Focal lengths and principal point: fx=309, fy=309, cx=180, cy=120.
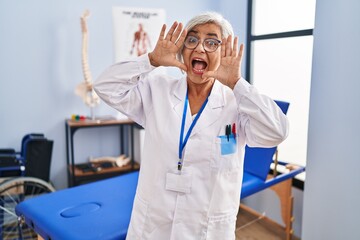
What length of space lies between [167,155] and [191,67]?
1.09 ft

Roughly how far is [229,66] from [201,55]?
0.13 metres

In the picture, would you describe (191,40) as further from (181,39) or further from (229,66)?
(229,66)

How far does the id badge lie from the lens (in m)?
1.05

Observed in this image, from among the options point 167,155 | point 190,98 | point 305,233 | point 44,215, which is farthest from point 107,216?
point 305,233

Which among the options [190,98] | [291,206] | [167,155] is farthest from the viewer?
[291,206]

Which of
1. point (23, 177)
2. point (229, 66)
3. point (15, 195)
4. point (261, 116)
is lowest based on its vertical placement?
point (15, 195)

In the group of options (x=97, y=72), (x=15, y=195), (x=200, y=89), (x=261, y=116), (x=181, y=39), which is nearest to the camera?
(x=261, y=116)

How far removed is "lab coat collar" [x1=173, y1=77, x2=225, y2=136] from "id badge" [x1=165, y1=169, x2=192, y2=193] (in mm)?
147

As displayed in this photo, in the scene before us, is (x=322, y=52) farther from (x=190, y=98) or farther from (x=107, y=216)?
(x=107, y=216)

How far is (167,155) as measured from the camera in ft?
3.50

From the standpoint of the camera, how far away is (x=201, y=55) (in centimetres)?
111

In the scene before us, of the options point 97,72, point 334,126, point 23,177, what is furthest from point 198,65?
point 97,72

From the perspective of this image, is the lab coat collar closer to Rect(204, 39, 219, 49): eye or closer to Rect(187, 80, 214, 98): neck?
Rect(187, 80, 214, 98): neck

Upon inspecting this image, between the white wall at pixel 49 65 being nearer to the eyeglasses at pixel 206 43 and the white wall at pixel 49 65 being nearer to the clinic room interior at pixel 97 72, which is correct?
the clinic room interior at pixel 97 72
